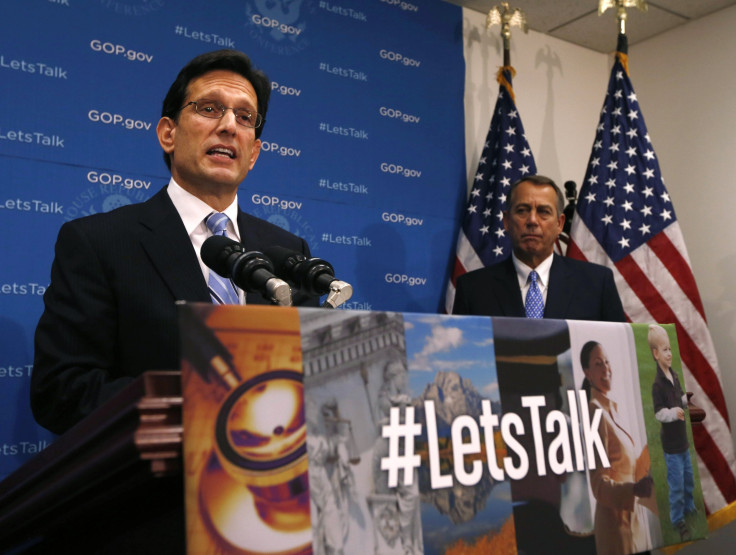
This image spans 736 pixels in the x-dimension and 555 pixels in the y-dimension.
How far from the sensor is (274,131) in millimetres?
3277

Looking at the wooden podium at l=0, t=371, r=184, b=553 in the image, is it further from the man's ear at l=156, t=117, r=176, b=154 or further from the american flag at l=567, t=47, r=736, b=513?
the american flag at l=567, t=47, r=736, b=513

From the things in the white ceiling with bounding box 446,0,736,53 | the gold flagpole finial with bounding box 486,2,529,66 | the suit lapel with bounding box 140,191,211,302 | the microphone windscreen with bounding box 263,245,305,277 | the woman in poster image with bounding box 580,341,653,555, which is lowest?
the woman in poster image with bounding box 580,341,653,555

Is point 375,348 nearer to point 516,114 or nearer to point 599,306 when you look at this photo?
point 599,306

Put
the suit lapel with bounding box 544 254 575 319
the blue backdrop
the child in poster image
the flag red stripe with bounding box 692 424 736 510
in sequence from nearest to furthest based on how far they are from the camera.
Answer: the child in poster image < the blue backdrop < the suit lapel with bounding box 544 254 575 319 < the flag red stripe with bounding box 692 424 736 510

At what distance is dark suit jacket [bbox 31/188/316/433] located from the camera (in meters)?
1.30

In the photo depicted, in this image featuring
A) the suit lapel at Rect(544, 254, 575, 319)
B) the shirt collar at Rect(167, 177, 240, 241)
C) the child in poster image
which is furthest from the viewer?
the suit lapel at Rect(544, 254, 575, 319)

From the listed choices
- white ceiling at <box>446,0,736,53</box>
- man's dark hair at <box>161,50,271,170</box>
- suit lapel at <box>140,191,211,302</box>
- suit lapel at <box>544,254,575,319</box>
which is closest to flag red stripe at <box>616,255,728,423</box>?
suit lapel at <box>544,254,575,319</box>

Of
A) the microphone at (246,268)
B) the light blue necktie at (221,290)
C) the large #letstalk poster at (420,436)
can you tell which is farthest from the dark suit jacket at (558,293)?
the microphone at (246,268)

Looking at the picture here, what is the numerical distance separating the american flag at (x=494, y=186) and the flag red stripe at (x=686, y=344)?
720mm

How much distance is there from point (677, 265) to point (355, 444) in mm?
3291

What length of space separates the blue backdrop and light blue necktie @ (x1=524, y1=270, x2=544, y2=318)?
675 millimetres

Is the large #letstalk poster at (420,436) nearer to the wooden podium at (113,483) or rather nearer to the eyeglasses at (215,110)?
the wooden podium at (113,483)

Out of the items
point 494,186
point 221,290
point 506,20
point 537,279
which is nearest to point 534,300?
point 537,279

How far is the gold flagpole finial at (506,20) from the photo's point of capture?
3848mm
